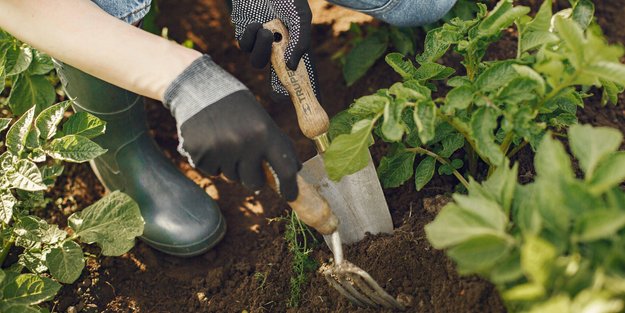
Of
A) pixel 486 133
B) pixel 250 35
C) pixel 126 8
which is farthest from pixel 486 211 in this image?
pixel 126 8

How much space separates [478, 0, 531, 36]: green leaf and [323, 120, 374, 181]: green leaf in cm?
30

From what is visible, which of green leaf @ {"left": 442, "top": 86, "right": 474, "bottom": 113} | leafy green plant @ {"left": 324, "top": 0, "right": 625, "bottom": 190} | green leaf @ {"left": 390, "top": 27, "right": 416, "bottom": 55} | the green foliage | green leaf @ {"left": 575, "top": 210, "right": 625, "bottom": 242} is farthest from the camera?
green leaf @ {"left": 390, "top": 27, "right": 416, "bottom": 55}

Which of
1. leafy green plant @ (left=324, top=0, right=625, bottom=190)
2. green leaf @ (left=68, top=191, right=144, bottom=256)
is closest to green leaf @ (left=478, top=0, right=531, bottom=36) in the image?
leafy green plant @ (left=324, top=0, right=625, bottom=190)

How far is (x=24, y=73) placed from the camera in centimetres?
168

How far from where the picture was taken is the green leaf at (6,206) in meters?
1.40

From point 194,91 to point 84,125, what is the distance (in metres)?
0.43

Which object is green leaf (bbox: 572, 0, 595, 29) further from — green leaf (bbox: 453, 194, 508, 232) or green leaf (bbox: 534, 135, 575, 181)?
green leaf (bbox: 453, 194, 508, 232)

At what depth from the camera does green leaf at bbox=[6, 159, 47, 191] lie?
137 centimetres

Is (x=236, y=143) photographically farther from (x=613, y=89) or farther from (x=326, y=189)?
(x=613, y=89)

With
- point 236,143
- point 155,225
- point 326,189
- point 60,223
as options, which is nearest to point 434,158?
point 326,189

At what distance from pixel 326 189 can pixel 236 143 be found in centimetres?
42

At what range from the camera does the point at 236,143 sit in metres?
1.17

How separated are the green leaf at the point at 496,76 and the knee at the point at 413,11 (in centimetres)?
46

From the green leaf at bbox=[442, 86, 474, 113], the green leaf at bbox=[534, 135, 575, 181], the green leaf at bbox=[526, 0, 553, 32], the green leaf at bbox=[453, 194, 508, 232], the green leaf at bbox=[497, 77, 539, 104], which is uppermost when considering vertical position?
the green leaf at bbox=[526, 0, 553, 32]
